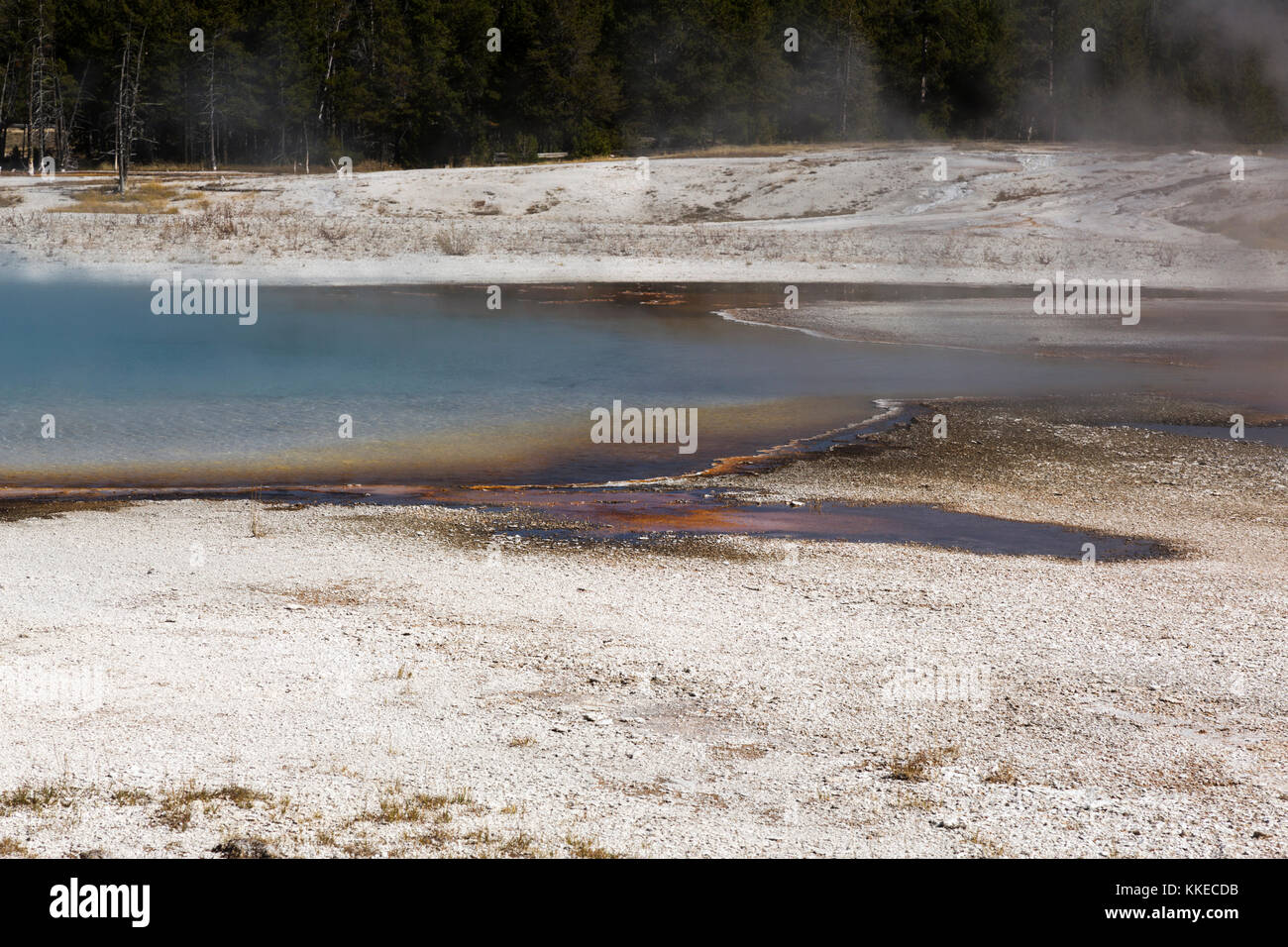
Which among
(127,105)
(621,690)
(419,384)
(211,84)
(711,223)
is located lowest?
(621,690)

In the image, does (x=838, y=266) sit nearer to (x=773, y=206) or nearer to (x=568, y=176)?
(x=773, y=206)

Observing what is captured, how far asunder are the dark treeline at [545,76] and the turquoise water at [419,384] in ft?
121

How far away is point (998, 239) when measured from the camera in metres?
42.2

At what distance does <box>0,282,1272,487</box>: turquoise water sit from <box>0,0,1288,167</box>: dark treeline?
36.7 metres

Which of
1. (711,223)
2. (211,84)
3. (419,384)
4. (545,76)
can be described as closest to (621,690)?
(419,384)

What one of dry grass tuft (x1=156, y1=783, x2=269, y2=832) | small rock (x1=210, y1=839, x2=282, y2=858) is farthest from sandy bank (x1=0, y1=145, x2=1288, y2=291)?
small rock (x1=210, y1=839, x2=282, y2=858)

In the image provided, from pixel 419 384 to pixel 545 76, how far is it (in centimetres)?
5092

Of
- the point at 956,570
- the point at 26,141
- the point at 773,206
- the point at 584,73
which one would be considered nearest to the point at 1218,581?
the point at 956,570

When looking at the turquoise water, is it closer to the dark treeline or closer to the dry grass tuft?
the dry grass tuft

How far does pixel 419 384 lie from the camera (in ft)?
70.4

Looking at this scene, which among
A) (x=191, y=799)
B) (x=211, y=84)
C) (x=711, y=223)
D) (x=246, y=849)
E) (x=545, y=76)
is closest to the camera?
(x=246, y=849)

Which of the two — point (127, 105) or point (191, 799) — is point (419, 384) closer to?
point (191, 799)

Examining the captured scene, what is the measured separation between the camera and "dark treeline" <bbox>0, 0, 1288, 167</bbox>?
65.8 m

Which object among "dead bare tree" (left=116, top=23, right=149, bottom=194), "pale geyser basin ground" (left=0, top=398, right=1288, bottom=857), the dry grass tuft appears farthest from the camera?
"dead bare tree" (left=116, top=23, right=149, bottom=194)
